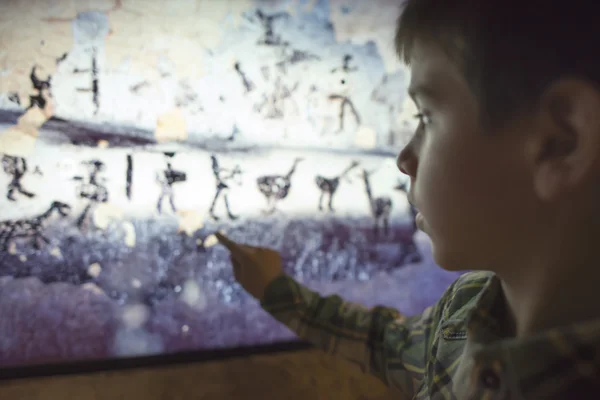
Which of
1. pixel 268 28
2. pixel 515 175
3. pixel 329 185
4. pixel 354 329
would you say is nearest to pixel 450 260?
pixel 515 175

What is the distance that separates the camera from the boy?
33 cm

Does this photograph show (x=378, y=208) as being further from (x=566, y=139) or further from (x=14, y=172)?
(x=14, y=172)

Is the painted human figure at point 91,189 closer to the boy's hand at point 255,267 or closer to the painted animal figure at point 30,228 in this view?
the painted animal figure at point 30,228

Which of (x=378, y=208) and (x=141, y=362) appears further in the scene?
(x=378, y=208)

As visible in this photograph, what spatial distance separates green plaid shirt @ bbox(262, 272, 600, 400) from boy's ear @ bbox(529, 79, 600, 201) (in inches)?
4.6

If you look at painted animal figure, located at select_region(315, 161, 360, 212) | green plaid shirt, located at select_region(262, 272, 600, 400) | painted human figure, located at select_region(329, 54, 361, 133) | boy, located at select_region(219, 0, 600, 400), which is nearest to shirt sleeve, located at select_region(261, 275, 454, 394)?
green plaid shirt, located at select_region(262, 272, 600, 400)

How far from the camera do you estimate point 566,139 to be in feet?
1.09

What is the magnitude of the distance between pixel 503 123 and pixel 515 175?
46mm

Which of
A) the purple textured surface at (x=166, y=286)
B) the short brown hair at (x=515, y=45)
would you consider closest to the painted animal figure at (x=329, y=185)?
the purple textured surface at (x=166, y=286)

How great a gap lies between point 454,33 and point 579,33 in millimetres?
93

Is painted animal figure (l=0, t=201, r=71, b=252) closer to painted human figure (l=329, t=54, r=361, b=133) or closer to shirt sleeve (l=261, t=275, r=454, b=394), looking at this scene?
shirt sleeve (l=261, t=275, r=454, b=394)

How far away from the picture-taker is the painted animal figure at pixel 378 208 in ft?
2.59

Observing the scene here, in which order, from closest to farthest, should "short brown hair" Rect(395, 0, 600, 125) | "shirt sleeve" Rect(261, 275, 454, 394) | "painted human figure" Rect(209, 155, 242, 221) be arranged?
"short brown hair" Rect(395, 0, 600, 125), "shirt sleeve" Rect(261, 275, 454, 394), "painted human figure" Rect(209, 155, 242, 221)

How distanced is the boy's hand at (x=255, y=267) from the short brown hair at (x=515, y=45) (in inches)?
13.9
